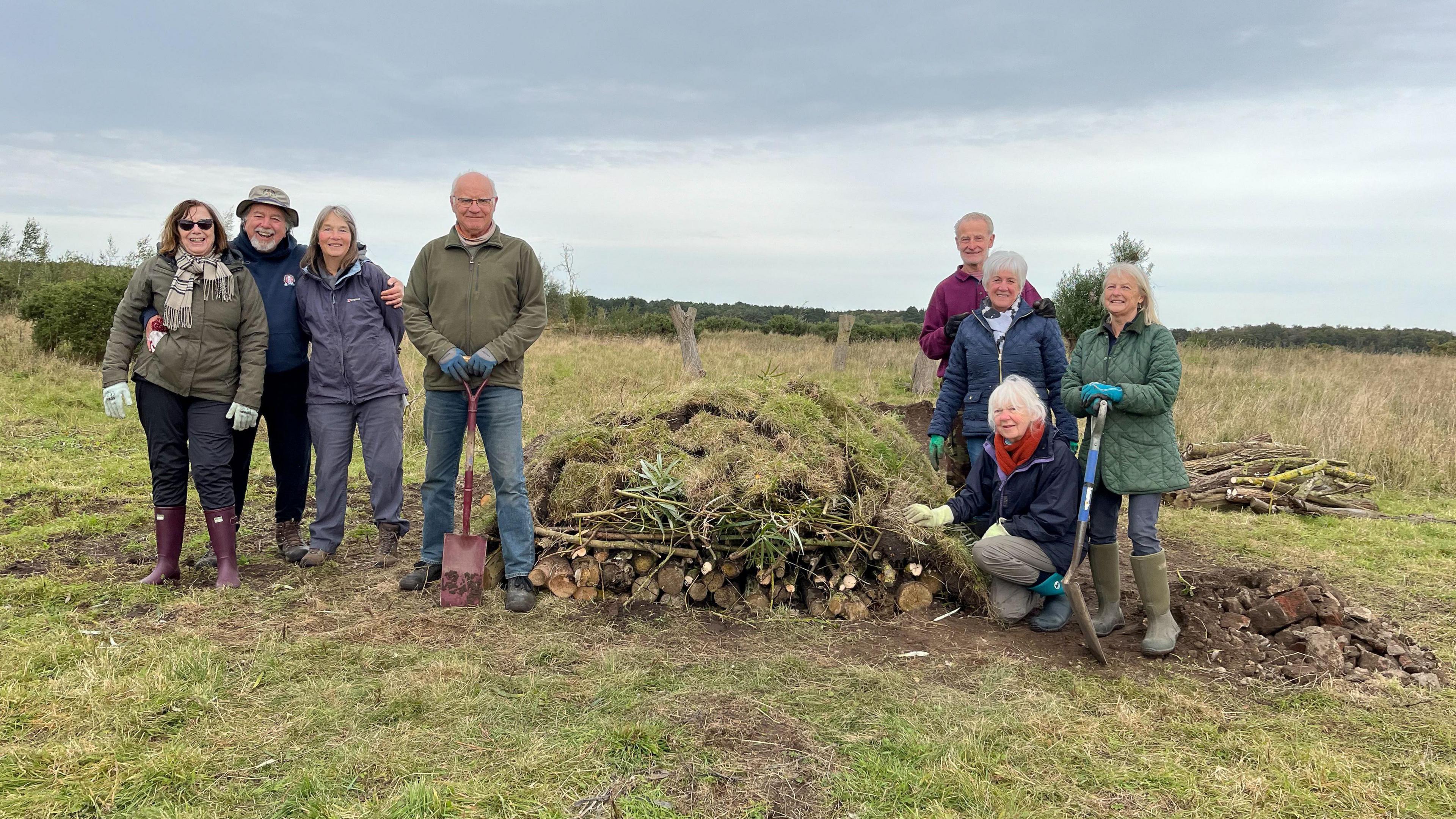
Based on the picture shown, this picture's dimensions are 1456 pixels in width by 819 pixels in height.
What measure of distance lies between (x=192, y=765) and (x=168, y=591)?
2088 mm

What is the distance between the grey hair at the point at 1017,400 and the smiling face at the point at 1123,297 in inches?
19.6

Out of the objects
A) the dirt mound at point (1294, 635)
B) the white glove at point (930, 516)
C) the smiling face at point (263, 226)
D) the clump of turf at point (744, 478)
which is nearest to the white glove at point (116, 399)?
the smiling face at point (263, 226)

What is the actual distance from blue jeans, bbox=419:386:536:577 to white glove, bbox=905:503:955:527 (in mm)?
1950

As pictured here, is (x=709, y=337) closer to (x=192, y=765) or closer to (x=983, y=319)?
(x=983, y=319)

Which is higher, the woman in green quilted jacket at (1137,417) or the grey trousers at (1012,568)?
the woman in green quilted jacket at (1137,417)

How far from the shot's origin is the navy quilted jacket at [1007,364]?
4.34 metres

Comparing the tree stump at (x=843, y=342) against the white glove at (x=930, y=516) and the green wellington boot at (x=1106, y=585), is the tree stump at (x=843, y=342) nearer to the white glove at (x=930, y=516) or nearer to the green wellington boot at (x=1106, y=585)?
the white glove at (x=930, y=516)

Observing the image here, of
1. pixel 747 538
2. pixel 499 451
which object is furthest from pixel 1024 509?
pixel 499 451

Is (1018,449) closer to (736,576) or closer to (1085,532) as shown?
(1085,532)

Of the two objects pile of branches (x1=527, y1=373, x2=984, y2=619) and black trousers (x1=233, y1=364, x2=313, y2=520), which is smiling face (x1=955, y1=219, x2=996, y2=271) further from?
black trousers (x1=233, y1=364, x2=313, y2=520)

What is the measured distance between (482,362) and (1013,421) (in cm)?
251

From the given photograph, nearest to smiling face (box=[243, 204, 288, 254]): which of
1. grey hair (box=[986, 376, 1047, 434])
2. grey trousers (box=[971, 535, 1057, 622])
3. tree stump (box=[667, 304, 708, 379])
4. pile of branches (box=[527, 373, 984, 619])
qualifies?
pile of branches (box=[527, 373, 984, 619])

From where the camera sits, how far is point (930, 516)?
4246mm

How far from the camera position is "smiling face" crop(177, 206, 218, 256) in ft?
14.3
